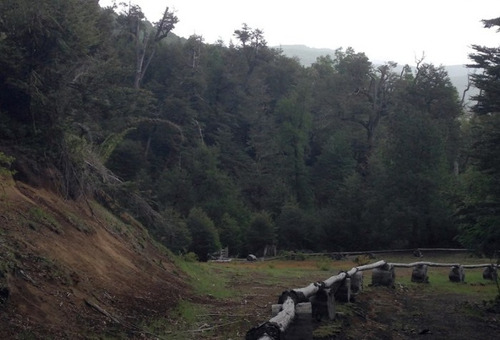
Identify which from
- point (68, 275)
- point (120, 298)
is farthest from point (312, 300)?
point (68, 275)

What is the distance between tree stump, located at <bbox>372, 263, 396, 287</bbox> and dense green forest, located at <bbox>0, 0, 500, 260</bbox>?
273cm

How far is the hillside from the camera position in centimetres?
807

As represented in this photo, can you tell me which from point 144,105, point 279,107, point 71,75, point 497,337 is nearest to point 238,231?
point 144,105

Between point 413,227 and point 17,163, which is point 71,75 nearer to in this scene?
point 17,163

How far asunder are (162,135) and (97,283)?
1938 inches

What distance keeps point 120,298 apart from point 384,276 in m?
9.69

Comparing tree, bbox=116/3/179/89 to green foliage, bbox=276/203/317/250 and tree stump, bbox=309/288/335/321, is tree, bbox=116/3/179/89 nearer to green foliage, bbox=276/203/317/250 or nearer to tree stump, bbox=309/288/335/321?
green foliage, bbox=276/203/317/250

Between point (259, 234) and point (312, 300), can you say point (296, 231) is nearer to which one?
point (259, 234)

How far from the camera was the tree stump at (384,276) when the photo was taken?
18002mm

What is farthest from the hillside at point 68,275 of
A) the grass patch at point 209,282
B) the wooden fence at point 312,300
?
the wooden fence at point 312,300

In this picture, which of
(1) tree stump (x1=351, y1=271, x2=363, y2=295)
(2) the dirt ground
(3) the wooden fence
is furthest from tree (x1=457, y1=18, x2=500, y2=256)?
(1) tree stump (x1=351, y1=271, x2=363, y2=295)

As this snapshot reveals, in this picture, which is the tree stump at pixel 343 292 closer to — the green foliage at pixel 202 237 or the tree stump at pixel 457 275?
the tree stump at pixel 457 275

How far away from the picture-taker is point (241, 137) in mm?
69000

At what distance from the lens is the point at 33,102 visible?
1462 centimetres
